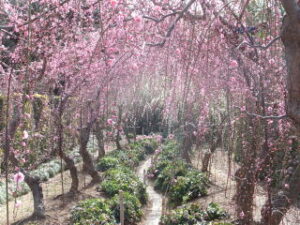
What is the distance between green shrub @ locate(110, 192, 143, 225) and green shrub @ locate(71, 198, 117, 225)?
0.22 meters

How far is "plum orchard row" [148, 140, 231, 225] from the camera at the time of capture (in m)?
6.00

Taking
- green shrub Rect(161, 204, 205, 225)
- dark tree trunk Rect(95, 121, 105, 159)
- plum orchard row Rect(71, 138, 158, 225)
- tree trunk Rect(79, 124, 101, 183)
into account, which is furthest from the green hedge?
dark tree trunk Rect(95, 121, 105, 159)

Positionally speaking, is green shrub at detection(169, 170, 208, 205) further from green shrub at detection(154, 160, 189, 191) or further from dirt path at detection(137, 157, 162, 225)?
green shrub at detection(154, 160, 189, 191)

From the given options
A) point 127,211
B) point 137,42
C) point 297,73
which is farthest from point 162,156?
point 297,73

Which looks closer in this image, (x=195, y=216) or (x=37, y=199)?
(x=195, y=216)

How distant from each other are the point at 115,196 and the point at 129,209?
0.49 meters

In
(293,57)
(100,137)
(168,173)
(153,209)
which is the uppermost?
(293,57)

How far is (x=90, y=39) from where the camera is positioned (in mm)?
6402

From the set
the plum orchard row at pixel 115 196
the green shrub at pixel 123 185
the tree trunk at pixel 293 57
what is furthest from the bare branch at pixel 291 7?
the green shrub at pixel 123 185

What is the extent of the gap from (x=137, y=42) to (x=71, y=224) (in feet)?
9.78

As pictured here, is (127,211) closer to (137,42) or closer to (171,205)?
(171,205)

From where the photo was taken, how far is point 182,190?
8062mm

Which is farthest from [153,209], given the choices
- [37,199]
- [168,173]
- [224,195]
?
[37,199]

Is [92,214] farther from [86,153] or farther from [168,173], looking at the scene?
[168,173]
